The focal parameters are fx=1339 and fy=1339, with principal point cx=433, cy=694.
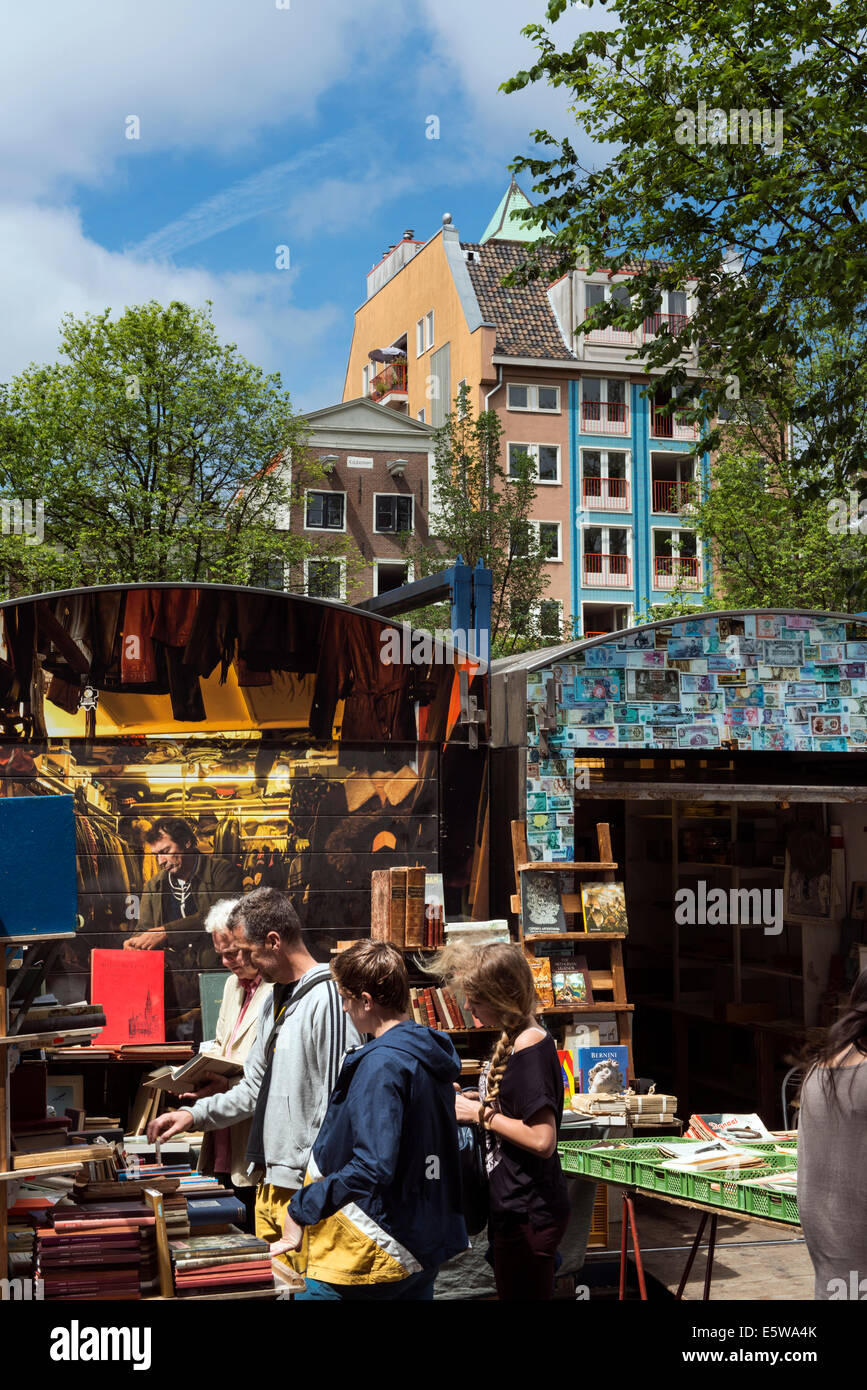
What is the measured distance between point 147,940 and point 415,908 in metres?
1.75

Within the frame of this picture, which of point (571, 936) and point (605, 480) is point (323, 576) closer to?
point (605, 480)

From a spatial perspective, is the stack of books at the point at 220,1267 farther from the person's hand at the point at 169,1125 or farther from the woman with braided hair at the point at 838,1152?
the woman with braided hair at the point at 838,1152

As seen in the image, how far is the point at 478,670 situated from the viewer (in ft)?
29.8

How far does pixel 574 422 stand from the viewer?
39250 millimetres

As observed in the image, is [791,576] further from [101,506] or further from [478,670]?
[478,670]

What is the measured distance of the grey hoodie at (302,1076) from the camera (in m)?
4.55

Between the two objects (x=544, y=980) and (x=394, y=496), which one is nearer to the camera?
(x=544, y=980)

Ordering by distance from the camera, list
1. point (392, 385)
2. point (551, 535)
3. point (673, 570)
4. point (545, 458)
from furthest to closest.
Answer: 1. point (392, 385)
2. point (673, 570)
3. point (545, 458)
4. point (551, 535)

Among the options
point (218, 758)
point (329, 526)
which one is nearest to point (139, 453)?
point (329, 526)

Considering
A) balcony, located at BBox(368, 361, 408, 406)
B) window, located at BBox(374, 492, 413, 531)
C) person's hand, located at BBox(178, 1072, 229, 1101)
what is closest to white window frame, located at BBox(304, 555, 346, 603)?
window, located at BBox(374, 492, 413, 531)

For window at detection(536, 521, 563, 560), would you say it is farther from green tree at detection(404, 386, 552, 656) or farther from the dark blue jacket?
the dark blue jacket

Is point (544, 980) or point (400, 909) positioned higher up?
point (400, 909)
